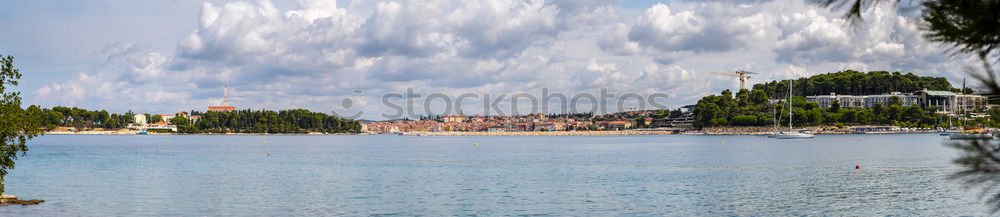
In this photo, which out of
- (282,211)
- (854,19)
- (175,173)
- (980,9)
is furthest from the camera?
(175,173)

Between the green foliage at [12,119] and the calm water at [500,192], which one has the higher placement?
the green foliage at [12,119]

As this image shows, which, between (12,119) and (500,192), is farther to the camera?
(500,192)

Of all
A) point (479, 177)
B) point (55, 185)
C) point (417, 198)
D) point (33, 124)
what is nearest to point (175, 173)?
point (55, 185)

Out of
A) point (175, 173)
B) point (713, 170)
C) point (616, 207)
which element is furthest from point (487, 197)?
point (175, 173)

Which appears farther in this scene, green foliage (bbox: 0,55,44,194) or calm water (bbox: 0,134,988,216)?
calm water (bbox: 0,134,988,216)

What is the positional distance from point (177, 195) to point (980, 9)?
32.1m

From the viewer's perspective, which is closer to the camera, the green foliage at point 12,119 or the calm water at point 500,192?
the green foliage at point 12,119

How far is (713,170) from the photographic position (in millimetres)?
48062

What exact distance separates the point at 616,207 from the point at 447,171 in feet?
75.0

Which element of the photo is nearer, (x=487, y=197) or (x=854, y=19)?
(x=854, y=19)

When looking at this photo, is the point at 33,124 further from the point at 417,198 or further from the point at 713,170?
the point at 713,170

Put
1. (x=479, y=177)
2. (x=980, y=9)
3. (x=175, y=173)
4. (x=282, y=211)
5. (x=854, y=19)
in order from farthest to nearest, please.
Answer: (x=175, y=173)
(x=479, y=177)
(x=282, y=211)
(x=854, y=19)
(x=980, y=9)

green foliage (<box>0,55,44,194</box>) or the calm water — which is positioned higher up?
green foliage (<box>0,55,44,194</box>)

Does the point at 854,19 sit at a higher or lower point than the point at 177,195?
higher
